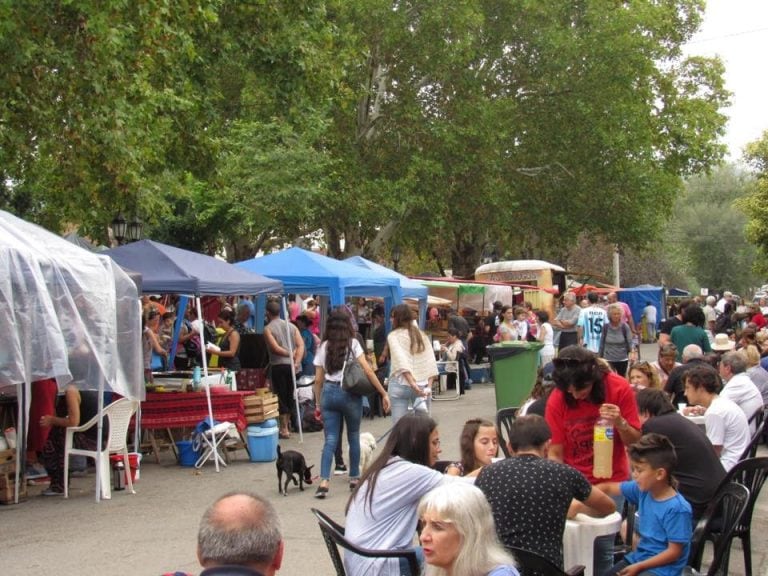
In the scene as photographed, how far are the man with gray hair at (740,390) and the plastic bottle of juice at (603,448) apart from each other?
2.86 meters

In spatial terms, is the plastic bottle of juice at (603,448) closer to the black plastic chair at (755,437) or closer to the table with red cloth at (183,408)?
the black plastic chair at (755,437)

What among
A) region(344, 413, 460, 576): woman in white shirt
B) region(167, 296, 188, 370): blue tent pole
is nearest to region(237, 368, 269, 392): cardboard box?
region(167, 296, 188, 370): blue tent pole

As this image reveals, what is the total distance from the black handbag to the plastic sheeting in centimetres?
201

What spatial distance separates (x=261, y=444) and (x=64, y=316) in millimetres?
3734

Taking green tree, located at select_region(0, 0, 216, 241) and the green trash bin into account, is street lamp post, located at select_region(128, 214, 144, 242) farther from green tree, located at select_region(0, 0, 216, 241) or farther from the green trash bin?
the green trash bin

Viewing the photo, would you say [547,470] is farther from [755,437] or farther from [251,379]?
[251,379]

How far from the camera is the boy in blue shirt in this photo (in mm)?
5199

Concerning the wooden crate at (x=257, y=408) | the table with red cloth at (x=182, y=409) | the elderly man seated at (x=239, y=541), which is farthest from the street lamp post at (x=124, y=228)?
the elderly man seated at (x=239, y=541)

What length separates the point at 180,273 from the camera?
11789mm

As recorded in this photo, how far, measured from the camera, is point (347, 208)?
3120 cm

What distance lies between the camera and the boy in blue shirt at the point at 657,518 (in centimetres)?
520

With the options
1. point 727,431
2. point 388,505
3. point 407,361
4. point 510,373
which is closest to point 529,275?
point 510,373

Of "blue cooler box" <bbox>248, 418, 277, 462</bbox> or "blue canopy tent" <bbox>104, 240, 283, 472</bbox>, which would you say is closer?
"blue canopy tent" <bbox>104, 240, 283, 472</bbox>

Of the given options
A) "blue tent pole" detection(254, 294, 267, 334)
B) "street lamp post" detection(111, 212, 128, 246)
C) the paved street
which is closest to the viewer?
the paved street
